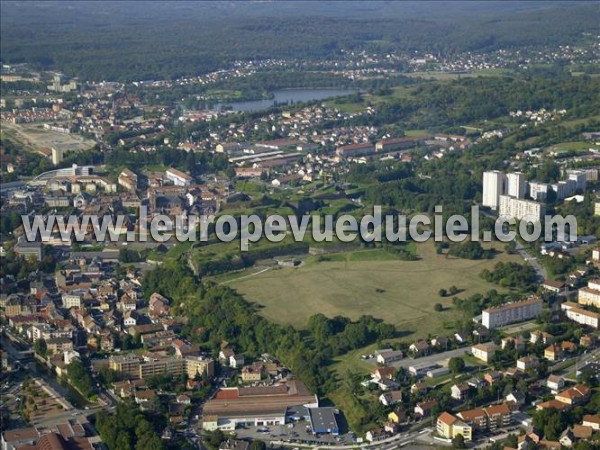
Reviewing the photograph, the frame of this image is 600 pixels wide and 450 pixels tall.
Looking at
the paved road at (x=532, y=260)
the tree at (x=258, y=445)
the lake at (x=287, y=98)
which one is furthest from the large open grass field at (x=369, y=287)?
the lake at (x=287, y=98)

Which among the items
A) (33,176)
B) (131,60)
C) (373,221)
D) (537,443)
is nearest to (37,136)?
(33,176)

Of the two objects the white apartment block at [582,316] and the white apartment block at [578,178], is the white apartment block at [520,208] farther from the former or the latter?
the white apartment block at [582,316]

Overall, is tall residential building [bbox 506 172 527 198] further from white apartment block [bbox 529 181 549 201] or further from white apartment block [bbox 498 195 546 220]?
white apartment block [bbox 498 195 546 220]

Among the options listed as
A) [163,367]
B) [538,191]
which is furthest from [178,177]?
[163,367]

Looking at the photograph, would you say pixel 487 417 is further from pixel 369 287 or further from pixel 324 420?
pixel 369 287

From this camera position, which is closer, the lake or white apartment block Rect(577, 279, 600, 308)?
white apartment block Rect(577, 279, 600, 308)

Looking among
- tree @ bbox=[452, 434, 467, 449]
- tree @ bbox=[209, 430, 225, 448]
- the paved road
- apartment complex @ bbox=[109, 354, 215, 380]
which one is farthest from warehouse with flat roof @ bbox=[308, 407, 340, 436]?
the paved road
